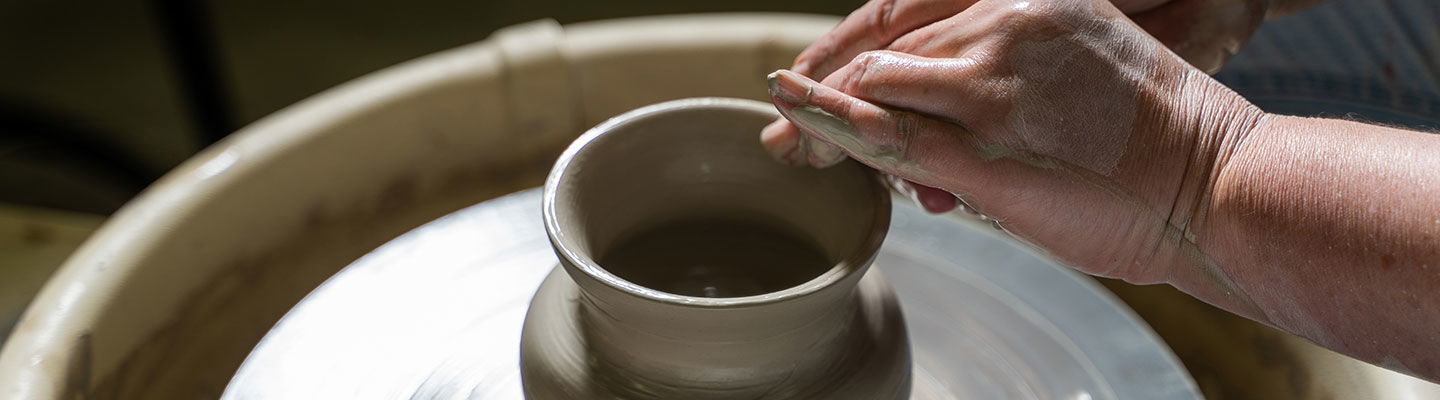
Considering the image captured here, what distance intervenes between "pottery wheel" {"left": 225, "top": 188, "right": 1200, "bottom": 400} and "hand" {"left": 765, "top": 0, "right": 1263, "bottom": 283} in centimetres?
28

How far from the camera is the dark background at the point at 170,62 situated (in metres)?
2.22

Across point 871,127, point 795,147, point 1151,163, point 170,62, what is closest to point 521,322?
point 795,147

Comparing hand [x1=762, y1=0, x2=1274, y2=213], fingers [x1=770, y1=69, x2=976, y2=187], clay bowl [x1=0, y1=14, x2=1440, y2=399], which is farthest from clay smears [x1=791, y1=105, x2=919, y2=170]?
clay bowl [x1=0, y1=14, x2=1440, y2=399]

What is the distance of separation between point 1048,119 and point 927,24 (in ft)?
0.60

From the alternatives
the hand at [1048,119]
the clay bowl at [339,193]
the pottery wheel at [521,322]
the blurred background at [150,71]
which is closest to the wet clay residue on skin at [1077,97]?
the hand at [1048,119]

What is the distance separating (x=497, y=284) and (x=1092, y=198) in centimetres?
63

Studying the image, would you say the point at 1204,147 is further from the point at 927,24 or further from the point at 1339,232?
the point at 927,24

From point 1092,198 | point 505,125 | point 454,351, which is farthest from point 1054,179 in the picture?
point 505,125

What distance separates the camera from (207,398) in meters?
1.25

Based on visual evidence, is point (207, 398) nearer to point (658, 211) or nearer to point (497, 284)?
point (497, 284)

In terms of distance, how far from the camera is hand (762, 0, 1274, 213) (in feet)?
3.04

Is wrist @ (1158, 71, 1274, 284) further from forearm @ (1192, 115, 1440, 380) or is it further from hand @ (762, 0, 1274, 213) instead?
hand @ (762, 0, 1274, 213)

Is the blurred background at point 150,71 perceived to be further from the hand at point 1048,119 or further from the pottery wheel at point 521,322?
the hand at point 1048,119

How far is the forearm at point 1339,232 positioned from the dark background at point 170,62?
5.94 ft
